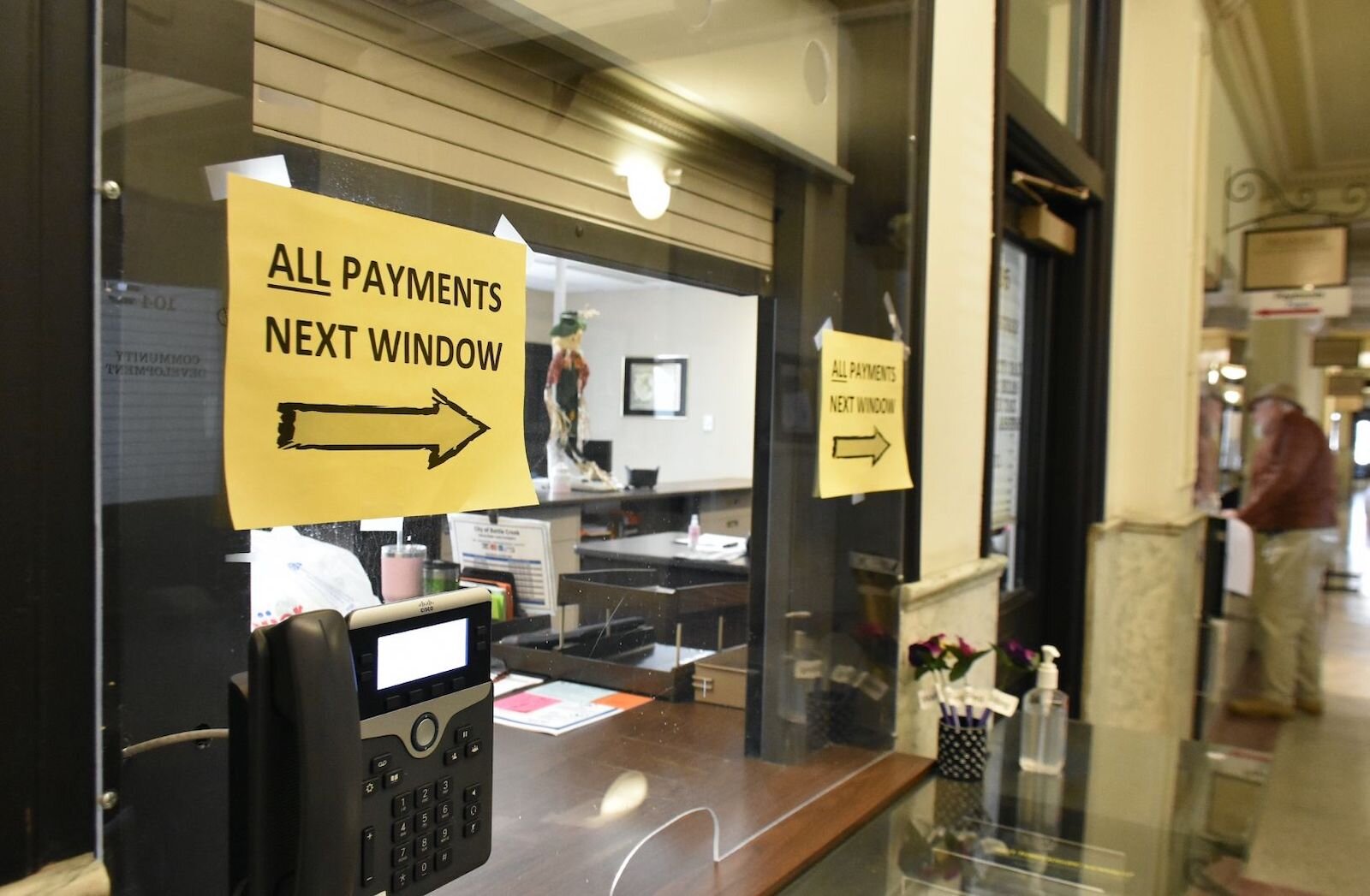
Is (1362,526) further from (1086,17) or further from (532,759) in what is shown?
(532,759)

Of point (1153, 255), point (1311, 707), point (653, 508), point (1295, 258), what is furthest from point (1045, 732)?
point (1295, 258)

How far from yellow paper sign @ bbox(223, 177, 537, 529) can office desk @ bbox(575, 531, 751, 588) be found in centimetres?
24

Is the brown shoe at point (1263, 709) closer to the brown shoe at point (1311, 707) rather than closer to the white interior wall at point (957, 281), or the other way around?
the brown shoe at point (1311, 707)

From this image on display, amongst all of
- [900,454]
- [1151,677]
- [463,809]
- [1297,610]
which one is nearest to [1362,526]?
[1297,610]

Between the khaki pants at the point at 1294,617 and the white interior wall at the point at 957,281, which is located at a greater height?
the white interior wall at the point at 957,281

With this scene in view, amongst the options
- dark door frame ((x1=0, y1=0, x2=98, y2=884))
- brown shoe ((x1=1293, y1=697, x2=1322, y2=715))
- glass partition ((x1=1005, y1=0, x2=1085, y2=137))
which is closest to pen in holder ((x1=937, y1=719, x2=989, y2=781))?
dark door frame ((x1=0, y1=0, x2=98, y2=884))

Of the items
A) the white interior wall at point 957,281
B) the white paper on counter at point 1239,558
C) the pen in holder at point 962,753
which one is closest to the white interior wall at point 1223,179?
the white paper on counter at point 1239,558

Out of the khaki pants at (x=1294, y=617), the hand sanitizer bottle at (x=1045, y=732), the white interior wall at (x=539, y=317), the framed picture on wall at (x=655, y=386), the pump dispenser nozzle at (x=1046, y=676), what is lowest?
the khaki pants at (x=1294, y=617)

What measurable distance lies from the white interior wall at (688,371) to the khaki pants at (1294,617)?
491 cm

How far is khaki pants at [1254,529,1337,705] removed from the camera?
16.6 ft

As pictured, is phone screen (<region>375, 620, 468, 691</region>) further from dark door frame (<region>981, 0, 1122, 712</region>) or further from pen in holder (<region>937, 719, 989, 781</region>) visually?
dark door frame (<region>981, 0, 1122, 712</region>)

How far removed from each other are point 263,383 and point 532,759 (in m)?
0.50

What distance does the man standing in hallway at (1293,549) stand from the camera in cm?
506

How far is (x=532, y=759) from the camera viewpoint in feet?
3.11
